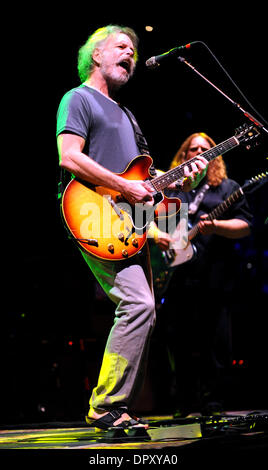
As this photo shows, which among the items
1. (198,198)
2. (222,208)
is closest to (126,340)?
(222,208)

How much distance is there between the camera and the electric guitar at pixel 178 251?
13.4ft

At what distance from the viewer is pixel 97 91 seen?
2.79 meters

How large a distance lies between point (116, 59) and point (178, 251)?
1.80 metres

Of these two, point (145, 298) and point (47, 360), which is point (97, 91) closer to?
point (145, 298)

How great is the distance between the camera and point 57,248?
5254mm

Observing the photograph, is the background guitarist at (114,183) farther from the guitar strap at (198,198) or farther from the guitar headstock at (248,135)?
the guitar strap at (198,198)

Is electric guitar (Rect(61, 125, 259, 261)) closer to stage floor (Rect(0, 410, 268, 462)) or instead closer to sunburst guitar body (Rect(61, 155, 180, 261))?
sunburst guitar body (Rect(61, 155, 180, 261))

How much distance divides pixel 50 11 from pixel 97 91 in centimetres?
234

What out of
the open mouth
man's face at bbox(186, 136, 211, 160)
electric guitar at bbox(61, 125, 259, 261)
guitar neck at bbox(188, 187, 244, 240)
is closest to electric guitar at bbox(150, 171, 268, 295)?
guitar neck at bbox(188, 187, 244, 240)

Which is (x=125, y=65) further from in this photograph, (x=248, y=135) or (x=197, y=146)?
(x=197, y=146)

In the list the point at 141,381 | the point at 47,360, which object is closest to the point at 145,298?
the point at 141,381

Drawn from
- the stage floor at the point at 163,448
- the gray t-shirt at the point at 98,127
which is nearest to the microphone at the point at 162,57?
the gray t-shirt at the point at 98,127

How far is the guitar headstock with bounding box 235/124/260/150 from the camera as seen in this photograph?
3.19 meters

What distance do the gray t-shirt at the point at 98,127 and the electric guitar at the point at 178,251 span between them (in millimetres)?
1549
